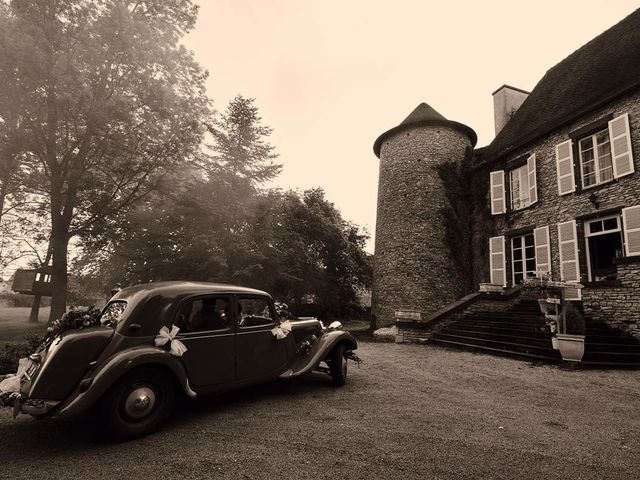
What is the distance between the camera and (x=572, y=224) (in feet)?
35.6

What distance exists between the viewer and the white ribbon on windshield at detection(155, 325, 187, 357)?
11.3ft

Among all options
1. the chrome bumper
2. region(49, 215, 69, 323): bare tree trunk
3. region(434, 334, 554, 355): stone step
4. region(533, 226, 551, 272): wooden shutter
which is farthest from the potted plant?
region(49, 215, 69, 323): bare tree trunk

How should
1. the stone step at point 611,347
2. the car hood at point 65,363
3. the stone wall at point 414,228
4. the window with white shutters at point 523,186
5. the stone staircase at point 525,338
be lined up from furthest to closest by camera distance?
the stone wall at point 414,228
the window with white shutters at point 523,186
the stone step at point 611,347
the stone staircase at point 525,338
the car hood at point 65,363

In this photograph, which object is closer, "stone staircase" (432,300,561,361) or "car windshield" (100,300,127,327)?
"car windshield" (100,300,127,327)

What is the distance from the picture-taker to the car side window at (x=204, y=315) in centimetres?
379

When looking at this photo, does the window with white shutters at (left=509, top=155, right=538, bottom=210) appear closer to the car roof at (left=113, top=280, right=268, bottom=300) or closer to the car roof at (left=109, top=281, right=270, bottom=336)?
the car roof at (left=113, top=280, right=268, bottom=300)

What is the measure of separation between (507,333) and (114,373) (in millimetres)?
9903

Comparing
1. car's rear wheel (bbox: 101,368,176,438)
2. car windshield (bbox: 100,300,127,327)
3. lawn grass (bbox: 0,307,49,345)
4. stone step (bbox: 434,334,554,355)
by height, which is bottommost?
lawn grass (bbox: 0,307,49,345)

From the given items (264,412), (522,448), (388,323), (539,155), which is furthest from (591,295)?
(264,412)

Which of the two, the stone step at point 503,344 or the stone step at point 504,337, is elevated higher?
the stone step at point 504,337

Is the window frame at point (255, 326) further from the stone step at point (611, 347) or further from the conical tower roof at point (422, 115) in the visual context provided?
the conical tower roof at point (422, 115)

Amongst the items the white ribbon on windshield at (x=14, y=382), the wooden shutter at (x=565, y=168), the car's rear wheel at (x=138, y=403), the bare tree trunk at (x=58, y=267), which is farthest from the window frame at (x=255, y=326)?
the wooden shutter at (x=565, y=168)

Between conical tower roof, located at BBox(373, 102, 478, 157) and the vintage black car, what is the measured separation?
15.2 m

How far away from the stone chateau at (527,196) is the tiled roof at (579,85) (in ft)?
0.18
